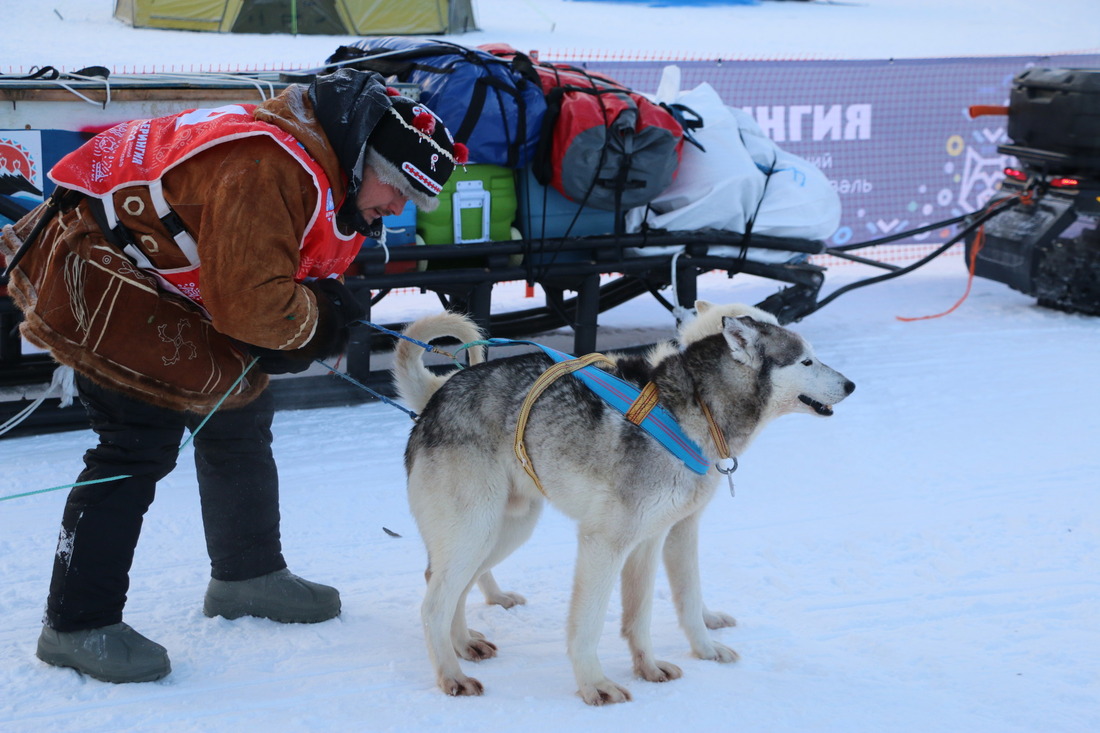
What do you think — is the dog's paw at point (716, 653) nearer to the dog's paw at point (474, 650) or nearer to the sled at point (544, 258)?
the dog's paw at point (474, 650)

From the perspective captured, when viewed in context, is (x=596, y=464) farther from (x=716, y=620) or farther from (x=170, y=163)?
(x=170, y=163)

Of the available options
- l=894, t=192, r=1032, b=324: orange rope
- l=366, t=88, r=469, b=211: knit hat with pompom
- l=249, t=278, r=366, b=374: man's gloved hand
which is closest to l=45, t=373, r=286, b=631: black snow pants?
l=249, t=278, r=366, b=374: man's gloved hand

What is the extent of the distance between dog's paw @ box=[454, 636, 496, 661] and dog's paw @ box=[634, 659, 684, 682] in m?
0.45

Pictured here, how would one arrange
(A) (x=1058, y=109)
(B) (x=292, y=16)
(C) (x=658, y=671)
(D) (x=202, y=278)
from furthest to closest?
1. (B) (x=292, y=16)
2. (A) (x=1058, y=109)
3. (C) (x=658, y=671)
4. (D) (x=202, y=278)

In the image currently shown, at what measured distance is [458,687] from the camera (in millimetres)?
2836

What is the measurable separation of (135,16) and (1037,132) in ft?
34.9

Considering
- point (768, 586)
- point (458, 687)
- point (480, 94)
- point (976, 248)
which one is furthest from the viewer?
point (976, 248)

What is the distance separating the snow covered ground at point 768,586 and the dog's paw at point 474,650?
3cm

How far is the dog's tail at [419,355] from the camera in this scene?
10.4ft

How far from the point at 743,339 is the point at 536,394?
599 mm

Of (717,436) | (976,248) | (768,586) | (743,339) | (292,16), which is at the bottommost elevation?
(768,586)

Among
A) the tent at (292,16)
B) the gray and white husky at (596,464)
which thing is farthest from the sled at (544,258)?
the tent at (292,16)

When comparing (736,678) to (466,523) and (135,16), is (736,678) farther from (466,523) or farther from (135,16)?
(135,16)

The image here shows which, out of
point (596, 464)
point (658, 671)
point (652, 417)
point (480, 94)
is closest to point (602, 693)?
point (658, 671)
